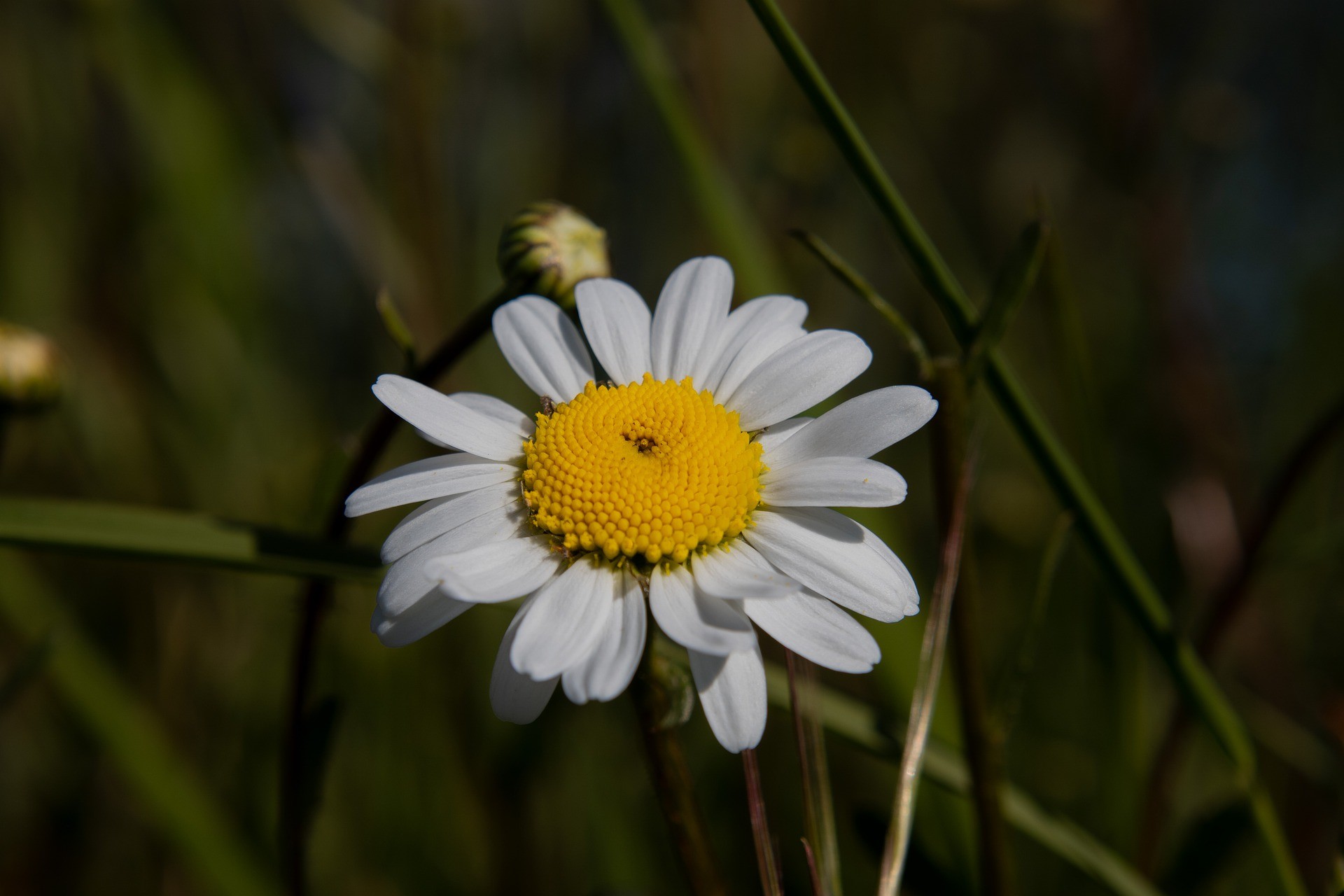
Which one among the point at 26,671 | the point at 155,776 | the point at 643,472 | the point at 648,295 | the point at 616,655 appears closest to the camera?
the point at 616,655

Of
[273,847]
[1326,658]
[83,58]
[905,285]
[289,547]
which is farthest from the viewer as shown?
[905,285]

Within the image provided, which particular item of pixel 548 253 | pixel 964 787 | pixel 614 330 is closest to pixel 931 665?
pixel 964 787

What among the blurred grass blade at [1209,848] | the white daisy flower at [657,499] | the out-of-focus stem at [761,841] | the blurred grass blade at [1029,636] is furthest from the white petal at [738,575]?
the blurred grass blade at [1209,848]

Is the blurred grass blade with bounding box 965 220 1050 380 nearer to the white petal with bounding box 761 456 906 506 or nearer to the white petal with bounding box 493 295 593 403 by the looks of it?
the white petal with bounding box 761 456 906 506

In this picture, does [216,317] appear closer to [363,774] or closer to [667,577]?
[363,774]

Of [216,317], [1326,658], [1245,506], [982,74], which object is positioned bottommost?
[216,317]

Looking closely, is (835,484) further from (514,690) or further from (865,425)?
(514,690)

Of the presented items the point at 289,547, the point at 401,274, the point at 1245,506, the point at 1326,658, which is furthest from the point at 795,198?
the point at 289,547
